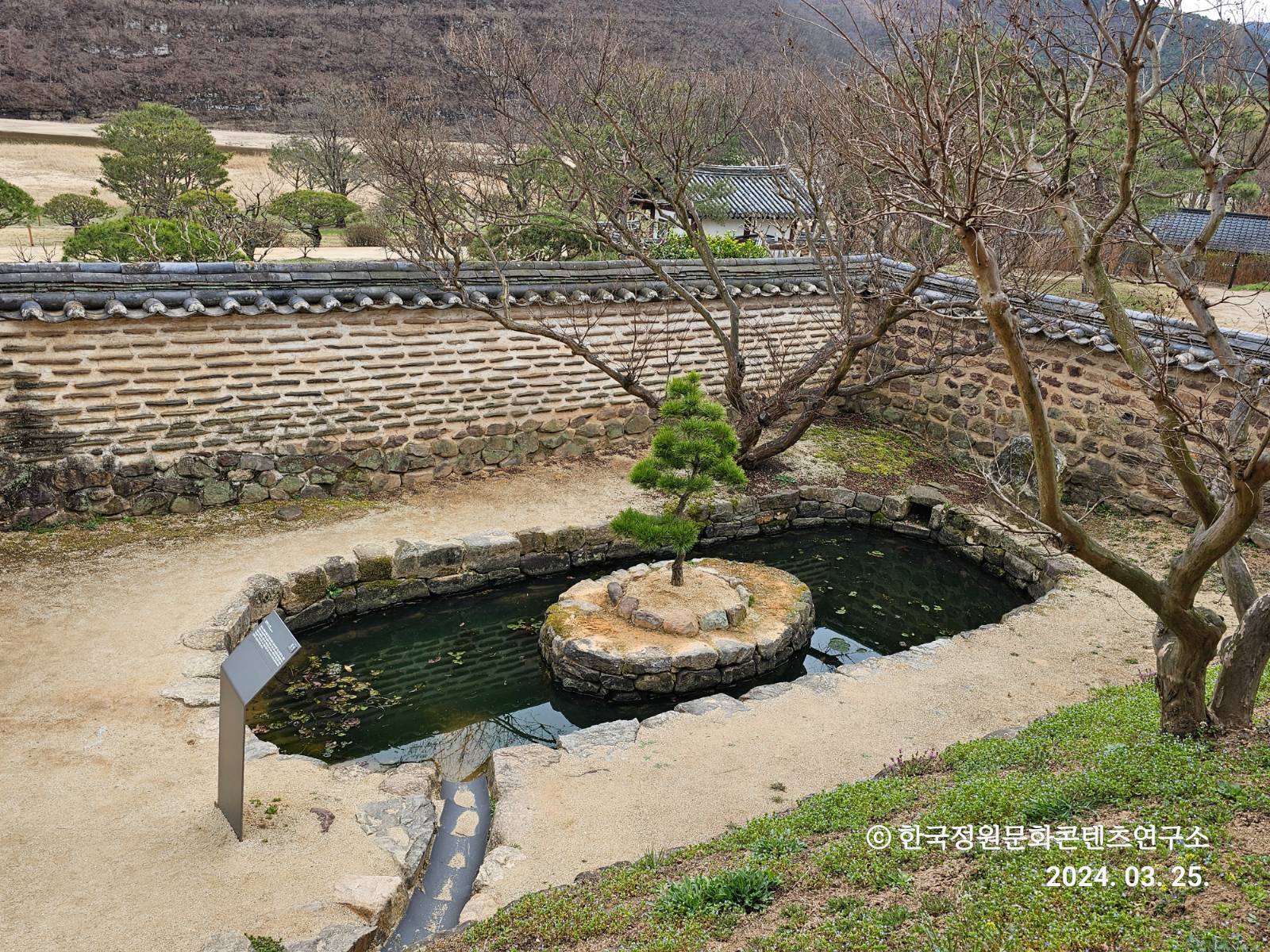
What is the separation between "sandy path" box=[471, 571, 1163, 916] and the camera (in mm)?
4738

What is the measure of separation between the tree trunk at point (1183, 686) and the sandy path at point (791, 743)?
165 cm

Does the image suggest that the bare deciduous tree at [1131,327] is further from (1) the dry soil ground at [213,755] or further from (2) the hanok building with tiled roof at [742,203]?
(2) the hanok building with tiled roof at [742,203]

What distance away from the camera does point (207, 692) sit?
19.1 ft

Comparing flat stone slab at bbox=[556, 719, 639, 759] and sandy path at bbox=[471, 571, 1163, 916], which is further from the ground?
sandy path at bbox=[471, 571, 1163, 916]

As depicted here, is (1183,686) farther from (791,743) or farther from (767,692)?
(767,692)

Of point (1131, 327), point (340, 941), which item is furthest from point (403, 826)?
point (1131, 327)

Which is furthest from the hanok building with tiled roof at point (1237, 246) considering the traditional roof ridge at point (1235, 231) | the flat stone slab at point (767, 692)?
the flat stone slab at point (767, 692)

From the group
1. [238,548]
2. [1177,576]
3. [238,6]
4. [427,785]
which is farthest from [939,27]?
[238,6]

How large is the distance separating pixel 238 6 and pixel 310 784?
46.5 meters

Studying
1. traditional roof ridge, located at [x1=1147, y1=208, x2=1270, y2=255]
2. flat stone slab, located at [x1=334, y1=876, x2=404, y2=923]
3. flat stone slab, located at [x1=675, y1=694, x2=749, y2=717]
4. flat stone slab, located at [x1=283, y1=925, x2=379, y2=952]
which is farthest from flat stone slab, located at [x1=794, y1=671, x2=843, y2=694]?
traditional roof ridge, located at [x1=1147, y1=208, x2=1270, y2=255]

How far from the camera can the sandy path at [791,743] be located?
4738mm

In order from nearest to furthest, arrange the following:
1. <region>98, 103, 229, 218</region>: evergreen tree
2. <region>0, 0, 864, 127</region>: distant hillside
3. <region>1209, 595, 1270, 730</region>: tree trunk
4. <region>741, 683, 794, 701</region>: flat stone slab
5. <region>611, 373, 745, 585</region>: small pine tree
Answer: <region>1209, 595, 1270, 730</region>: tree trunk < <region>741, 683, 794, 701</region>: flat stone slab < <region>611, 373, 745, 585</region>: small pine tree < <region>98, 103, 229, 218</region>: evergreen tree < <region>0, 0, 864, 127</region>: distant hillside

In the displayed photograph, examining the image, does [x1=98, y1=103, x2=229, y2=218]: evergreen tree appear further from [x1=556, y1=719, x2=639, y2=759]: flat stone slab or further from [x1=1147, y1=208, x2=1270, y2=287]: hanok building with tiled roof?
[x1=1147, y1=208, x2=1270, y2=287]: hanok building with tiled roof

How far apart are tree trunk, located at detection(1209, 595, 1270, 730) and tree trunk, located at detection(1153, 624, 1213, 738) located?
7cm
